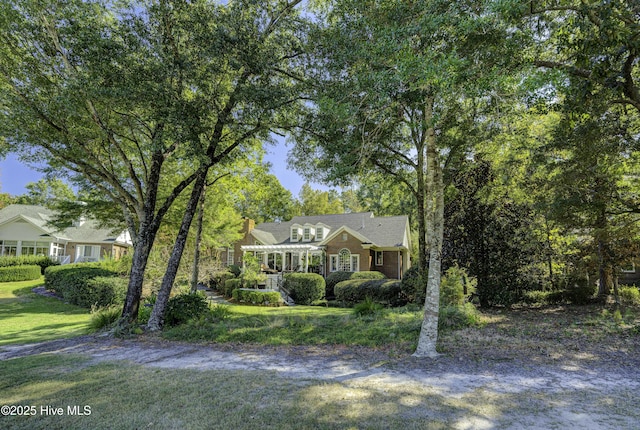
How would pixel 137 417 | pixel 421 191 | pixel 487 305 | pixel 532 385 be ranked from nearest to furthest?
pixel 137 417
pixel 532 385
pixel 487 305
pixel 421 191

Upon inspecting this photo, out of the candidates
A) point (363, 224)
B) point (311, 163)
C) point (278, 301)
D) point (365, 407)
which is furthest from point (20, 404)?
point (363, 224)

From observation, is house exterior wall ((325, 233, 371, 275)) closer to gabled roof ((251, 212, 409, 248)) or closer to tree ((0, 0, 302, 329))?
gabled roof ((251, 212, 409, 248))

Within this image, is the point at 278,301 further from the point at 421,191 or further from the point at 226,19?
the point at 226,19

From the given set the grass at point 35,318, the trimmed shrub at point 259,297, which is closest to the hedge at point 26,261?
the grass at point 35,318

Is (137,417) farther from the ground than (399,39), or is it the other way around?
(399,39)

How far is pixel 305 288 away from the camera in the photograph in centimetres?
2020

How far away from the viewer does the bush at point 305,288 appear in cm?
2012

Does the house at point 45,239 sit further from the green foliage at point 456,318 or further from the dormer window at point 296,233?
the green foliage at point 456,318

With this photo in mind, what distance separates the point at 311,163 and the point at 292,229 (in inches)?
764

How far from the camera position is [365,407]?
13.6ft

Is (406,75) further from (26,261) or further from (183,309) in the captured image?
(26,261)

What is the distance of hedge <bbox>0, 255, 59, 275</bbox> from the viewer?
24.6m

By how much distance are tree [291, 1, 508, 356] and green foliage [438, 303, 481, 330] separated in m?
2.17

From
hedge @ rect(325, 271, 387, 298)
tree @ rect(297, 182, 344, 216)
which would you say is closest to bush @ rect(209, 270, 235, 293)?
hedge @ rect(325, 271, 387, 298)
